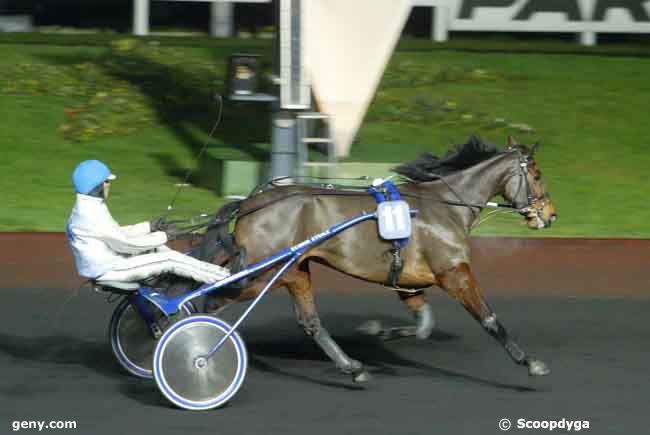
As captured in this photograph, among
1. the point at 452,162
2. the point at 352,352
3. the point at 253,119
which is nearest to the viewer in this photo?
the point at 452,162

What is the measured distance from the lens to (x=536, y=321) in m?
9.31

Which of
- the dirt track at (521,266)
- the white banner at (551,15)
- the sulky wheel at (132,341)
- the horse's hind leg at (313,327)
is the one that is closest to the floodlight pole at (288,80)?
the dirt track at (521,266)

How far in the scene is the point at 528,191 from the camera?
25.6 ft

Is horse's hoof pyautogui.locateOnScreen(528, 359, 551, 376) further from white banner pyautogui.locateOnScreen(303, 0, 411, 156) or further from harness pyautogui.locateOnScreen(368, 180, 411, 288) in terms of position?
white banner pyautogui.locateOnScreen(303, 0, 411, 156)

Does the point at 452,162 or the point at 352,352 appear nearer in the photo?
the point at 452,162

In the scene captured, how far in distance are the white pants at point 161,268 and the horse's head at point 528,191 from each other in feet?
6.48

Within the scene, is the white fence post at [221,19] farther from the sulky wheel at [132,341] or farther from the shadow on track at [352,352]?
the sulky wheel at [132,341]

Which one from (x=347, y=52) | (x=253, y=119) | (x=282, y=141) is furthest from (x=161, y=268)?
(x=253, y=119)

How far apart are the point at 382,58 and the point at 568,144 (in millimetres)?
3400

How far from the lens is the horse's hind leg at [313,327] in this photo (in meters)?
7.39

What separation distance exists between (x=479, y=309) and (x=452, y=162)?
1073 millimetres

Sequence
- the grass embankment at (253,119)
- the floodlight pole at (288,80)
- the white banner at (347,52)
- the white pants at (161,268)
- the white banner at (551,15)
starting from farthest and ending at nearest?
the white banner at (551,15)
the grass embankment at (253,119)
the white banner at (347,52)
the floodlight pole at (288,80)
the white pants at (161,268)

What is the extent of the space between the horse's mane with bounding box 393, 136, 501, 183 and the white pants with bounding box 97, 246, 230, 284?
1521 mm

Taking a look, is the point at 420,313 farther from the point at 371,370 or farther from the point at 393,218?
the point at 393,218
